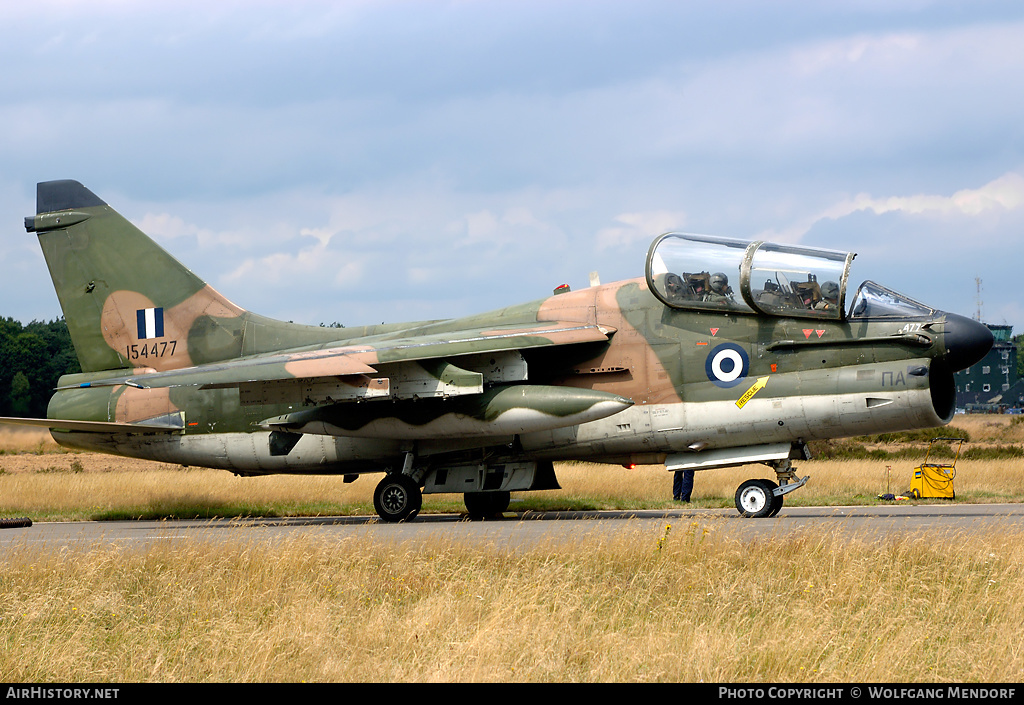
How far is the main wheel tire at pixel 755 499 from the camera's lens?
13695mm

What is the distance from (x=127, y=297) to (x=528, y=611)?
44.3ft

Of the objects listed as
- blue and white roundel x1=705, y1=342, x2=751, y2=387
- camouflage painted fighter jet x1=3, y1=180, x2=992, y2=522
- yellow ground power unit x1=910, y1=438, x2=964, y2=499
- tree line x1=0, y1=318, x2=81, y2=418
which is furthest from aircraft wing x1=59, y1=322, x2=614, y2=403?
tree line x1=0, y1=318, x2=81, y2=418

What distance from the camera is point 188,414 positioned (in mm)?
16656


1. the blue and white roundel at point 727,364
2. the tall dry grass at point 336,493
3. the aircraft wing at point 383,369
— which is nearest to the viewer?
the blue and white roundel at point 727,364

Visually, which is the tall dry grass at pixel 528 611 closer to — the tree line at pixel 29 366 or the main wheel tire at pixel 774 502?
the main wheel tire at pixel 774 502

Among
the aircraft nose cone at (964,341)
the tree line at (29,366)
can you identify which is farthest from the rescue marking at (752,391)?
the tree line at (29,366)

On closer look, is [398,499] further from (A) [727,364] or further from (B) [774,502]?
(B) [774,502]

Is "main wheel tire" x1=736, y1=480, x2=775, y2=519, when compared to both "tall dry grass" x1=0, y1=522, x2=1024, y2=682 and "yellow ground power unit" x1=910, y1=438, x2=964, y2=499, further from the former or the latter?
"yellow ground power unit" x1=910, y1=438, x2=964, y2=499

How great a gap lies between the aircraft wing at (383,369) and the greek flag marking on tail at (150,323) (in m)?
2.84

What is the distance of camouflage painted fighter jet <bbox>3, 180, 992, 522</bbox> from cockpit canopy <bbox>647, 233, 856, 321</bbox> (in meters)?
0.02

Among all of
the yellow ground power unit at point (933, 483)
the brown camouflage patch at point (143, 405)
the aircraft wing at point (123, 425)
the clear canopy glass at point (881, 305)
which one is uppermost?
the clear canopy glass at point (881, 305)

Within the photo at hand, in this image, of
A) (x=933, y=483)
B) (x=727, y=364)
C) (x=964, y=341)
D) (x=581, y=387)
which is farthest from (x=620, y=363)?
(x=933, y=483)

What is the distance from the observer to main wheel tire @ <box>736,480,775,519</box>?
1370cm

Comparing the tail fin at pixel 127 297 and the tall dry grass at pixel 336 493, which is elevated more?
the tail fin at pixel 127 297
